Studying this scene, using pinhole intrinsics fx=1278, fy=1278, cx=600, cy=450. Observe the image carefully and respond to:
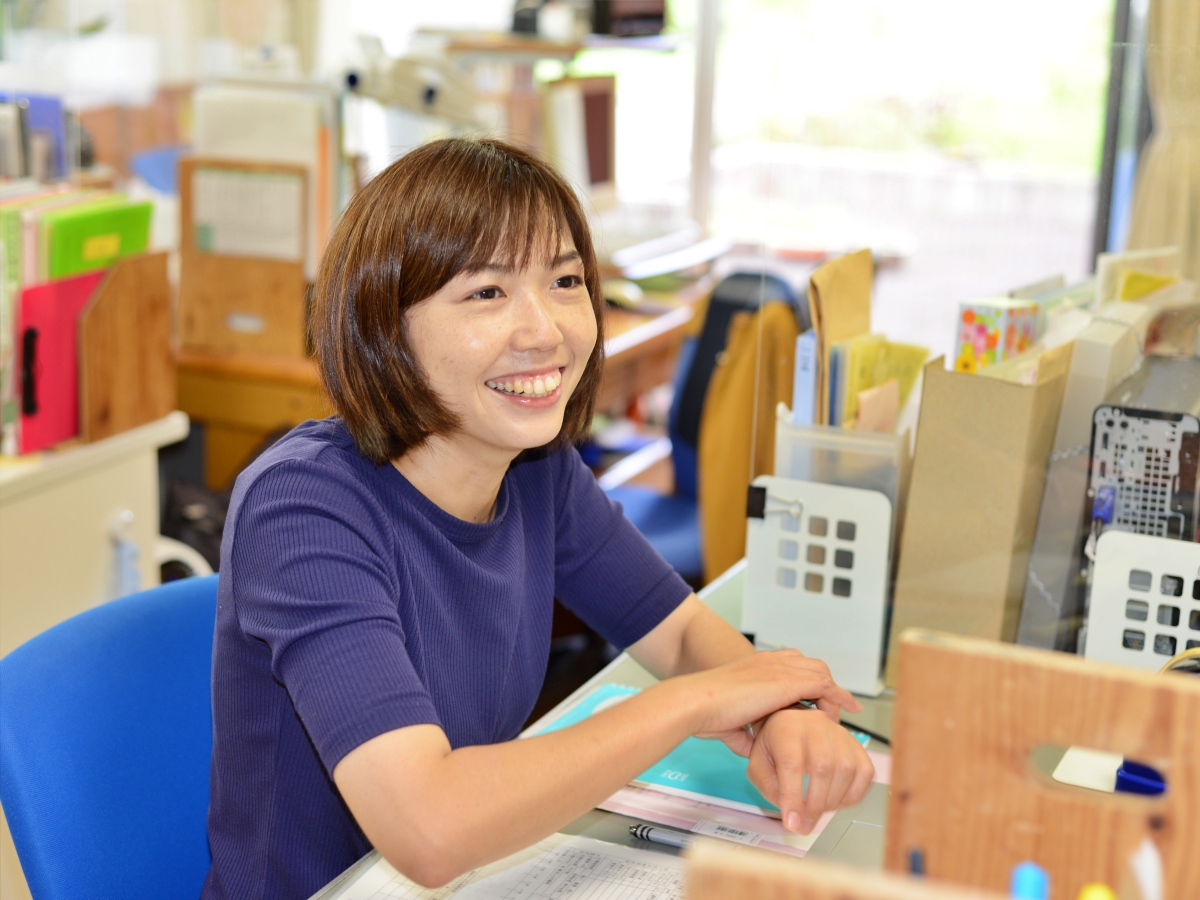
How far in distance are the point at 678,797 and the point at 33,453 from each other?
1305 millimetres

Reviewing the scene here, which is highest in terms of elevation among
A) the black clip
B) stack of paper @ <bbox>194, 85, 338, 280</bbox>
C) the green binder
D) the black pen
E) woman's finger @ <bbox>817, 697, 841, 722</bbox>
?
stack of paper @ <bbox>194, 85, 338, 280</bbox>

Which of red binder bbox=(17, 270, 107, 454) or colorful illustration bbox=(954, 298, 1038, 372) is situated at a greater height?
colorful illustration bbox=(954, 298, 1038, 372)

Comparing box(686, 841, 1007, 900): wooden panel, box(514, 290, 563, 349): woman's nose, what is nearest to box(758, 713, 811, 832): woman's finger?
box(514, 290, 563, 349): woman's nose

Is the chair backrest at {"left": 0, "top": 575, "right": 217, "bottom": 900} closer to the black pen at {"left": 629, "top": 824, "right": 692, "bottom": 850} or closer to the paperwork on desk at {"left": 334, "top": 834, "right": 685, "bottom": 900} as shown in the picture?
the paperwork on desk at {"left": 334, "top": 834, "right": 685, "bottom": 900}

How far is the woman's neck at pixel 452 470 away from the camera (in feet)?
3.57

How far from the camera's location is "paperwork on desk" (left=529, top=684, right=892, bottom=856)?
106cm

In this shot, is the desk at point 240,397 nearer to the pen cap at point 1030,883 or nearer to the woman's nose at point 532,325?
the woman's nose at point 532,325

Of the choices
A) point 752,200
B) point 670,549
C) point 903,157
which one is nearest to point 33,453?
point 670,549

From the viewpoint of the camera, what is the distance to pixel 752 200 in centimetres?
466

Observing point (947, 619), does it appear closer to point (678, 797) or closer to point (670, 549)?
point (678, 797)

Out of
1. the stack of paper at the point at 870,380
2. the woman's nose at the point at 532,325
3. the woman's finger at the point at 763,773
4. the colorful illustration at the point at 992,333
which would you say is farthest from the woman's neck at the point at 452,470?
the colorful illustration at the point at 992,333

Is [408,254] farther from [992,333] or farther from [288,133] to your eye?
[288,133]

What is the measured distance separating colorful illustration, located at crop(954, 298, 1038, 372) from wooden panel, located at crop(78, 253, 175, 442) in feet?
4.34

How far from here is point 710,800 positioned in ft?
3.67
